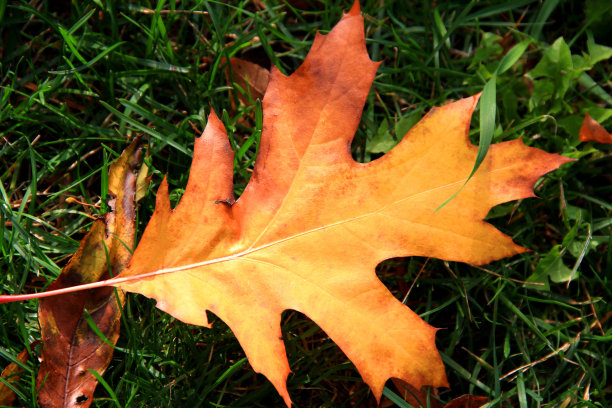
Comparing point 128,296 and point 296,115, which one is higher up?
point 296,115

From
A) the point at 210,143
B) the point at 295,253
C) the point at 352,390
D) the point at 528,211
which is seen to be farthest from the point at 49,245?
the point at 528,211

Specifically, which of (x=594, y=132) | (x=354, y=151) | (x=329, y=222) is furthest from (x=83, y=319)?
(x=594, y=132)

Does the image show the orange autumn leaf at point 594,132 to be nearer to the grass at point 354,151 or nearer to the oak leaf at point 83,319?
the grass at point 354,151

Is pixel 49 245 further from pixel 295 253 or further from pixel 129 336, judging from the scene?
pixel 295 253

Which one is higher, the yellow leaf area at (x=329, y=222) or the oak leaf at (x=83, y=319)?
the yellow leaf area at (x=329, y=222)

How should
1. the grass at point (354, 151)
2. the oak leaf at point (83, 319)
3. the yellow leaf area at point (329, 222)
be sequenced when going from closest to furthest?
the yellow leaf area at point (329, 222) < the oak leaf at point (83, 319) < the grass at point (354, 151)

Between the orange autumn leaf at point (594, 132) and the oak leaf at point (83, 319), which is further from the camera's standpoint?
the orange autumn leaf at point (594, 132)

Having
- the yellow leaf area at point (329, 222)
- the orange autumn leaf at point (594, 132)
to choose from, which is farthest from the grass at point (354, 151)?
the yellow leaf area at point (329, 222)
